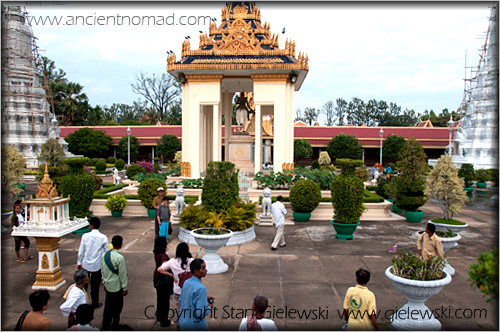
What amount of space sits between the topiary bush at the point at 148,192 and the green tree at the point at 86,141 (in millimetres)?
29326

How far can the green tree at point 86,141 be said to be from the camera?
39688mm

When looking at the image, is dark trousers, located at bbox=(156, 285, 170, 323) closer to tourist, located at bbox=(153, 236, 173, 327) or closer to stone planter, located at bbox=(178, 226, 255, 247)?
tourist, located at bbox=(153, 236, 173, 327)

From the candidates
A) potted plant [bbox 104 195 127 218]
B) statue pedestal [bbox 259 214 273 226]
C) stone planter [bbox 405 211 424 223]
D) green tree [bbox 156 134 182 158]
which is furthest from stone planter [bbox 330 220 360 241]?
green tree [bbox 156 134 182 158]

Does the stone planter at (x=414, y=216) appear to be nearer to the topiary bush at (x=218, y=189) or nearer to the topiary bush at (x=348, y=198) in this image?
the topiary bush at (x=348, y=198)

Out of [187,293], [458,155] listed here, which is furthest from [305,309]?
[458,155]

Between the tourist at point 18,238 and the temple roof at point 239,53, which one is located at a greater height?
the temple roof at point 239,53

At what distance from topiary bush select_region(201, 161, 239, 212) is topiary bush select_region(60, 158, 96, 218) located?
3.46m

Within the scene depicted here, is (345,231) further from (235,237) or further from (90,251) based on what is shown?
(90,251)

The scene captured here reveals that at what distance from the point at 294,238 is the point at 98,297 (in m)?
6.15

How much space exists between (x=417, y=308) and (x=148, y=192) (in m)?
9.98

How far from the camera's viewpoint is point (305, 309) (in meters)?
6.19

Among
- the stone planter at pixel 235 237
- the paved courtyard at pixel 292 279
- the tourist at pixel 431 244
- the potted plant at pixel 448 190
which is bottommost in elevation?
the paved courtyard at pixel 292 279

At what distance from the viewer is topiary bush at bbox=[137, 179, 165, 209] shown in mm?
13391

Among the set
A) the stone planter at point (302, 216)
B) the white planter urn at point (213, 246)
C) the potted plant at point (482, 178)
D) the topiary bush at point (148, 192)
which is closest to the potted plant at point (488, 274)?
the white planter urn at point (213, 246)
